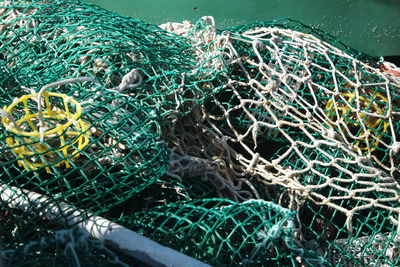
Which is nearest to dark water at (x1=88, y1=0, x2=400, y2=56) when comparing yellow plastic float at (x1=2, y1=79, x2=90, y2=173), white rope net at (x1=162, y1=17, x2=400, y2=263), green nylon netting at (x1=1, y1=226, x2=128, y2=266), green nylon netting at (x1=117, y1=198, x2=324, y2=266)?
white rope net at (x1=162, y1=17, x2=400, y2=263)

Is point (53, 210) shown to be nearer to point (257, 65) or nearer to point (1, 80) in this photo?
point (1, 80)

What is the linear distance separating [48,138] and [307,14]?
7.27 feet

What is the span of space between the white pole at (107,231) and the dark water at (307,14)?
196 cm

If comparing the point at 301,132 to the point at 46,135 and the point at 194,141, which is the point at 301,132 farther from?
the point at 46,135

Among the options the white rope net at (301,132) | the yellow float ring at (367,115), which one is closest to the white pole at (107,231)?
the white rope net at (301,132)

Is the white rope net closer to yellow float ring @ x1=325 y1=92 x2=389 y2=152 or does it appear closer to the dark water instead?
yellow float ring @ x1=325 y1=92 x2=389 y2=152

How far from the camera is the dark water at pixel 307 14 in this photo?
336cm

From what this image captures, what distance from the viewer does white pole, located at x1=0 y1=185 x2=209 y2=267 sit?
1.51 m

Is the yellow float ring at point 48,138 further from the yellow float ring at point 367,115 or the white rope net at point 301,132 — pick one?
the yellow float ring at point 367,115

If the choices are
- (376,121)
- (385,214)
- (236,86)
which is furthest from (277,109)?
(385,214)

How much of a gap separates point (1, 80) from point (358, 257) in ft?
4.67

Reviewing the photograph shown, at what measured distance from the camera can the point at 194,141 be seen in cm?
212

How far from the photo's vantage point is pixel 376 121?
6.89ft

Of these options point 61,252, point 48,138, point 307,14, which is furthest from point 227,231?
point 307,14
